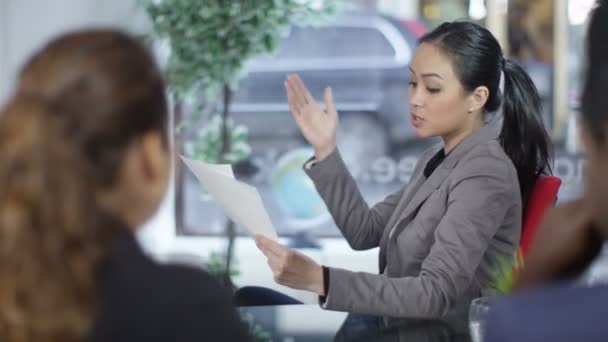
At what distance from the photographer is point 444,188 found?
226 centimetres

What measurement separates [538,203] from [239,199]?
2.25ft

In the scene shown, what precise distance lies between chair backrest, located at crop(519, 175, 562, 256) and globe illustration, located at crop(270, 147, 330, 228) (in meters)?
2.56

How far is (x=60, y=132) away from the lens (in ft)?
3.25

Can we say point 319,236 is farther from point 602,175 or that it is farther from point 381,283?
point 602,175

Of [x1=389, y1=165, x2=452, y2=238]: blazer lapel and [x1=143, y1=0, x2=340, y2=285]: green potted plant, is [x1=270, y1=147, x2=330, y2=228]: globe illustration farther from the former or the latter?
[x1=389, y1=165, x2=452, y2=238]: blazer lapel

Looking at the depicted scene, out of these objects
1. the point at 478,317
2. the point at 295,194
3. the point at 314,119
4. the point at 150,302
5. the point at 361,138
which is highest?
the point at 150,302

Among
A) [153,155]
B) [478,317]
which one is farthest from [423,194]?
[153,155]

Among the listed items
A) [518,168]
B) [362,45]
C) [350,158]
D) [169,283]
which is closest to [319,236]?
[350,158]

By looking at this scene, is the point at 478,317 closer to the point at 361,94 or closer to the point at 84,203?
the point at 84,203

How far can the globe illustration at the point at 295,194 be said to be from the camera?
4867 mm

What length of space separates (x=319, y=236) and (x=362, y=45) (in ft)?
3.02

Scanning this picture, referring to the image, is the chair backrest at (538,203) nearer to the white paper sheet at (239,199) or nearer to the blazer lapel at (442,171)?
the blazer lapel at (442,171)

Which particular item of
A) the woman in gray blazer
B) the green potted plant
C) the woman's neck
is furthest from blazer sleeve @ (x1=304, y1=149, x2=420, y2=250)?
the green potted plant

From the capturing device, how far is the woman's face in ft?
7.66
